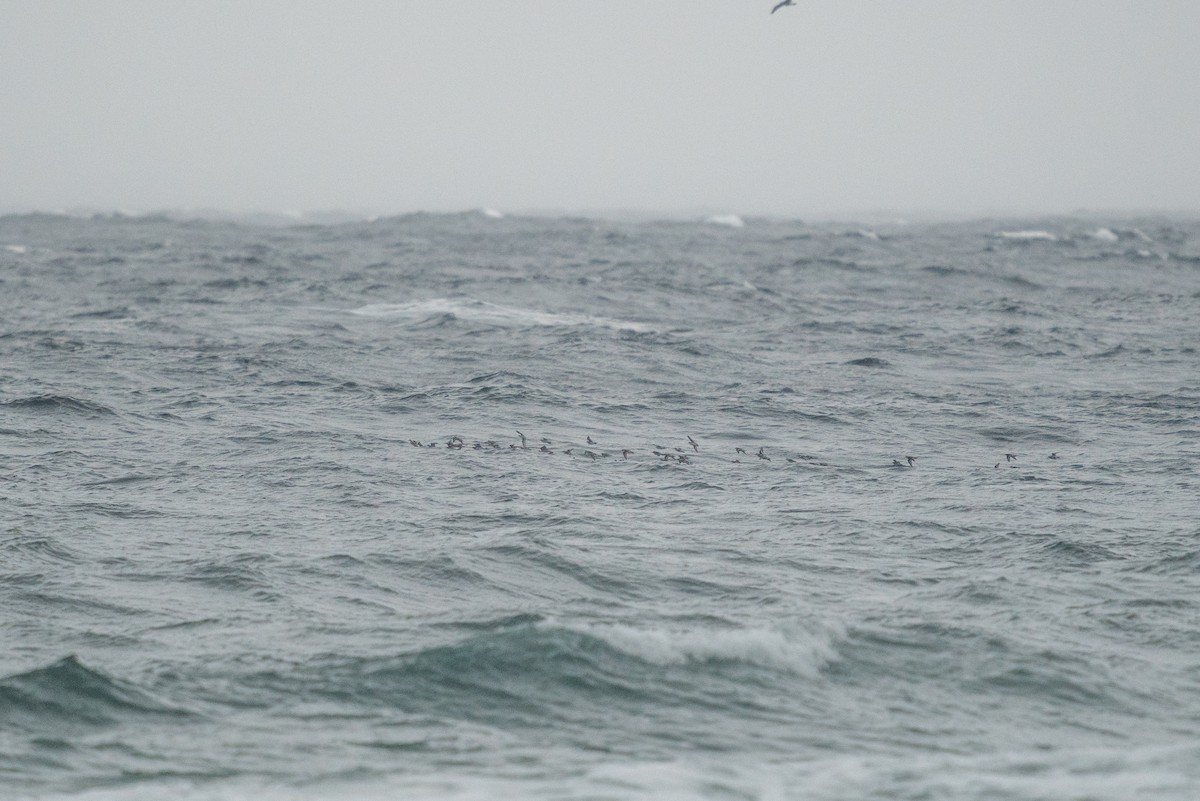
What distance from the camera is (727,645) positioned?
37.9ft

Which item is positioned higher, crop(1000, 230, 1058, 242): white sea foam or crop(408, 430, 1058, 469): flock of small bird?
crop(1000, 230, 1058, 242): white sea foam

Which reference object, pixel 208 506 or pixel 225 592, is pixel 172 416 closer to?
pixel 208 506

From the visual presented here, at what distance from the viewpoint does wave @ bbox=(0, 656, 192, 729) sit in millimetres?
10078

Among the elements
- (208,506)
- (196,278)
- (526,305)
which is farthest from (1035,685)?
(196,278)

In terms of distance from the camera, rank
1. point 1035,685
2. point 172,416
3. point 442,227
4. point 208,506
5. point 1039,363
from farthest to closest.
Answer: point 442,227
point 1039,363
point 172,416
point 208,506
point 1035,685

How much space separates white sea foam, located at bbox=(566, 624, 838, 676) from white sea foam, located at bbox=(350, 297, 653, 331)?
868 inches

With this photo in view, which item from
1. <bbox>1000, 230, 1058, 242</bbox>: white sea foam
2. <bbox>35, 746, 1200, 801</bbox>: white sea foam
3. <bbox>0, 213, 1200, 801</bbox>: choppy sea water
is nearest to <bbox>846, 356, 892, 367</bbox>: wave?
<bbox>0, 213, 1200, 801</bbox>: choppy sea water

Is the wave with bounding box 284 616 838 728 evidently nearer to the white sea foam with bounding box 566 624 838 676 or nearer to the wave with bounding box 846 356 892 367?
the white sea foam with bounding box 566 624 838 676

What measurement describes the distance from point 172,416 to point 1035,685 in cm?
1481

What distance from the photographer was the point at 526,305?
38.6 metres

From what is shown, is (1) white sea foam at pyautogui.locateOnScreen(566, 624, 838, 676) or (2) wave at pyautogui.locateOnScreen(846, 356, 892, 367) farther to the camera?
(2) wave at pyautogui.locateOnScreen(846, 356, 892, 367)

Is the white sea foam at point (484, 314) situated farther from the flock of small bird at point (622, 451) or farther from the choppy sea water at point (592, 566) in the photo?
the flock of small bird at point (622, 451)

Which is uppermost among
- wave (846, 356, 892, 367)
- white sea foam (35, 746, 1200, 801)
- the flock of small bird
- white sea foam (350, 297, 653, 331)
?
white sea foam (350, 297, 653, 331)

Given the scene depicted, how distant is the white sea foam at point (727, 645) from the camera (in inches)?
445
